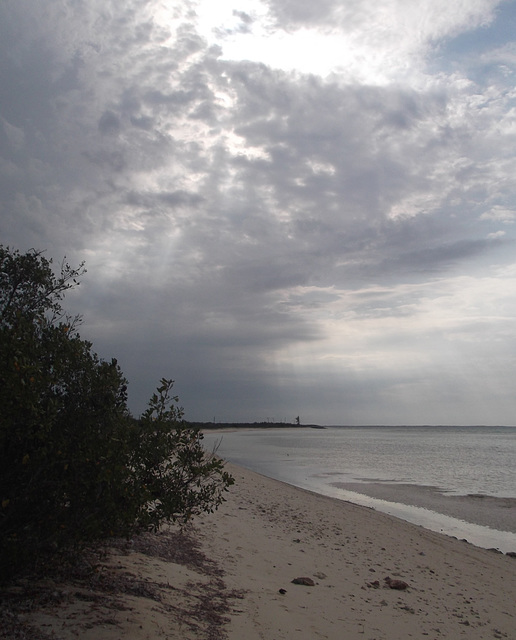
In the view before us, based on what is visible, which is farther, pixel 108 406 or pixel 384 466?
pixel 384 466

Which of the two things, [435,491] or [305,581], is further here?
[435,491]

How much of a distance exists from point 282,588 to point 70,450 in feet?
15.8

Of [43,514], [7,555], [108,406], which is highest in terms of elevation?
[108,406]

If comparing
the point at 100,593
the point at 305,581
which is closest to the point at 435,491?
the point at 305,581

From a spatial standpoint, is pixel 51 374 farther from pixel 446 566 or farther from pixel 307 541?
pixel 446 566

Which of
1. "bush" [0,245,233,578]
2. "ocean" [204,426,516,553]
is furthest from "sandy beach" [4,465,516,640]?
"ocean" [204,426,516,553]

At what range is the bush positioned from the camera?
4492 millimetres

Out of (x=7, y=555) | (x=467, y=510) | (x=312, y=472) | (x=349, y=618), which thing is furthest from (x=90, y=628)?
(x=312, y=472)

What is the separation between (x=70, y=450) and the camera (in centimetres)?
490

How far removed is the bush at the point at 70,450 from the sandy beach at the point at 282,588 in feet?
3.16

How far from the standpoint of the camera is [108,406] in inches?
209

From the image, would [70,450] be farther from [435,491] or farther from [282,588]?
[435,491]

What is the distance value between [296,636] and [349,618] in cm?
128

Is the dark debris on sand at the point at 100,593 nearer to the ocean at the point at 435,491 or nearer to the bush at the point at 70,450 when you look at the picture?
the bush at the point at 70,450
